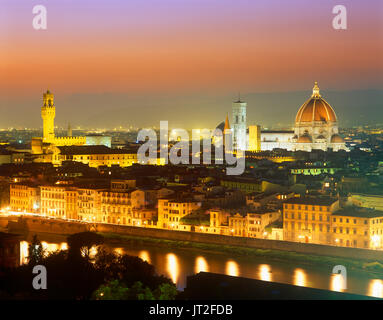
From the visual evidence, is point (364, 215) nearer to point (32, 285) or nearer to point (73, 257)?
point (73, 257)

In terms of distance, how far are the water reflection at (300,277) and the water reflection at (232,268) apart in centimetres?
88

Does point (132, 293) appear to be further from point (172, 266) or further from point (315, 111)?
point (315, 111)

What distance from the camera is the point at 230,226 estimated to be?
1487cm

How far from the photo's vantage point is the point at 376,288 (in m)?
11.1

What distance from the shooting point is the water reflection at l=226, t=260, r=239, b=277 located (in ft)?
39.8

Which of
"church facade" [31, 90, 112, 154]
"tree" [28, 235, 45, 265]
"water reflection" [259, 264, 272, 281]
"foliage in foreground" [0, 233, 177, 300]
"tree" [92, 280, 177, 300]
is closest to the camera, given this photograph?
"tree" [92, 280, 177, 300]

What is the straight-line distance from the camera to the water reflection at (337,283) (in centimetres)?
1105

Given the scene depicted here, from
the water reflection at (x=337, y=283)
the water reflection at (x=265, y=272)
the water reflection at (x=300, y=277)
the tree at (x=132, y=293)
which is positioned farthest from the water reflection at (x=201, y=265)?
the tree at (x=132, y=293)

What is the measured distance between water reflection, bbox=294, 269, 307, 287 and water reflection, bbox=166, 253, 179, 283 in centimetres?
173

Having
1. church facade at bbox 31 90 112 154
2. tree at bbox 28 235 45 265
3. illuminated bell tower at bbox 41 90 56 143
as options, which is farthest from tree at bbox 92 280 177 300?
illuminated bell tower at bbox 41 90 56 143

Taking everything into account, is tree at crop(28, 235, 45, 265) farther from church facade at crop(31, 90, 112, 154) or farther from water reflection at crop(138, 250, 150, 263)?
church facade at crop(31, 90, 112, 154)

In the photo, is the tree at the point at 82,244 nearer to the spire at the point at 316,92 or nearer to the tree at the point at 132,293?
the tree at the point at 132,293

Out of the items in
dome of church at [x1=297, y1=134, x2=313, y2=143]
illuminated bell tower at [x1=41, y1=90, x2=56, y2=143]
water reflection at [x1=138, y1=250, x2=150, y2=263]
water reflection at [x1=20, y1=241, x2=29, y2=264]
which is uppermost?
illuminated bell tower at [x1=41, y1=90, x2=56, y2=143]

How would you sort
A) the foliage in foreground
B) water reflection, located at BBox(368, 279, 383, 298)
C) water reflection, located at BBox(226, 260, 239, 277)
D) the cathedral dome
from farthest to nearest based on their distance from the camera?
the cathedral dome, water reflection, located at BBox(226, 260, 239, 277), water reflection, located at BBox(368, 279, 383, 298), the foliage in foreground
